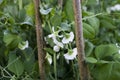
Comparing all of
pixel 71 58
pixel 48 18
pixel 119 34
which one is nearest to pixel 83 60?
pixel 71 58

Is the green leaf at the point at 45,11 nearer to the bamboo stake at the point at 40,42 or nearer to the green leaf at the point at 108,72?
the bamboo stake at the point at 40,42

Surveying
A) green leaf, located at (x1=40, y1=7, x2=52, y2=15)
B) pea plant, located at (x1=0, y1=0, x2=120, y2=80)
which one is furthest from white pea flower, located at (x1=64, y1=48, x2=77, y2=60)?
green leaf, located at (x1=40, y1=7, x2=52, y2=15)

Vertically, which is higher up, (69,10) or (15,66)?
(69,10)

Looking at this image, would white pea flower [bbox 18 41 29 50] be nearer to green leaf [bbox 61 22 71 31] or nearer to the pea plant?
the pea plant

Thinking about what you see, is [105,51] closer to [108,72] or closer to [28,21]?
[108,72]

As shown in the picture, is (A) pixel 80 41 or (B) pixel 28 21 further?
(B) pixel 28 21

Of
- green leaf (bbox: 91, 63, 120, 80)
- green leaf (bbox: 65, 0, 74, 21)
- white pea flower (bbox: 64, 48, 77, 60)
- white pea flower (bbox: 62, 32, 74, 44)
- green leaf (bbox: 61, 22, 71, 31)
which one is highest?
green leaf (bbox: 65, 0, 74, 21)

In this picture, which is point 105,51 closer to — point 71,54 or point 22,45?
point 71,54

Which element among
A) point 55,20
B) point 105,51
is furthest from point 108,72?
point 55,20
